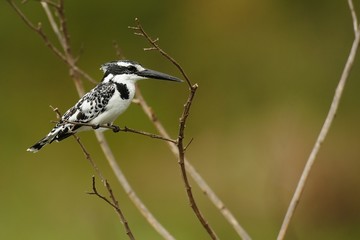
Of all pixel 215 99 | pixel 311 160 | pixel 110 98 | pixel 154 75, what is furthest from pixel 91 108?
pixel 215 99

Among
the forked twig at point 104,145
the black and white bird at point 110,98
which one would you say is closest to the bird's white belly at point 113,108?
the black and white bird at point 110,98

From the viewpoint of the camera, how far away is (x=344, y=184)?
368cm

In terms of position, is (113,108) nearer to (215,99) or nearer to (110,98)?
(110,98)

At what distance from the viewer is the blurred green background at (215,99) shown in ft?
12.3

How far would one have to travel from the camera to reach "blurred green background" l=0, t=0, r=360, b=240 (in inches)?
148

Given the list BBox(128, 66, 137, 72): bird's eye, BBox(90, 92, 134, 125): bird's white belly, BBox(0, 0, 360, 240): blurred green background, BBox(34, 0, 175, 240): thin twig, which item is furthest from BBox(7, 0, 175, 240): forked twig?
BBox(0, 0, 360, 240): blurred green background

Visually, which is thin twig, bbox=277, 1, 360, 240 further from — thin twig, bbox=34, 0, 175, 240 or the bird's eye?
the bird's eye

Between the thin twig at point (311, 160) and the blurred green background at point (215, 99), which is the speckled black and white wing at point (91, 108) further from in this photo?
the blurred green background at point (215, 99)

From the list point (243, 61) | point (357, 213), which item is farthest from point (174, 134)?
point (357, 213)

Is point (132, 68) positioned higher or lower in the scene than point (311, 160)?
higher

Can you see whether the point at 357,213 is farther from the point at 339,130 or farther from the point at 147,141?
the point at 147,141

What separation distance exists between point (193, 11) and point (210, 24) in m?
0.13

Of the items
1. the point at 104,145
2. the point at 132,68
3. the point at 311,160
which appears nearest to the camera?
the point at 311,160

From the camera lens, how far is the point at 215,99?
392cm
